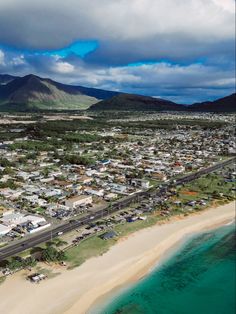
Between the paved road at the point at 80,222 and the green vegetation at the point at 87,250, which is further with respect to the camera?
the paved road at the point at 80,222

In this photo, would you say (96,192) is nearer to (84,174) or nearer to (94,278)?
(84,174)

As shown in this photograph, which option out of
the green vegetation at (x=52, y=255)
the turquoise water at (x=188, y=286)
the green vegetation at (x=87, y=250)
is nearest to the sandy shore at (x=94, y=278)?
the green vegetation at (x=87, y=250)

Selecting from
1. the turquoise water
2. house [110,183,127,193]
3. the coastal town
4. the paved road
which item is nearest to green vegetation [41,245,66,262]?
the paved road

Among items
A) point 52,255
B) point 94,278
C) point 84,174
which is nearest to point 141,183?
point 84,174

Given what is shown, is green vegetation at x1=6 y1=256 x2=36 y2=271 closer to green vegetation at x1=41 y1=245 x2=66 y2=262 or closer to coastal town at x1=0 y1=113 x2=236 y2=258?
green vegetation at x1=41 y1=245 x2=66 y2=262

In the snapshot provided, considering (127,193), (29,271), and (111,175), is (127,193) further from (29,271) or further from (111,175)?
(29,271)

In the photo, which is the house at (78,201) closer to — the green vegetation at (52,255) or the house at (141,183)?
the house at (141,183)
